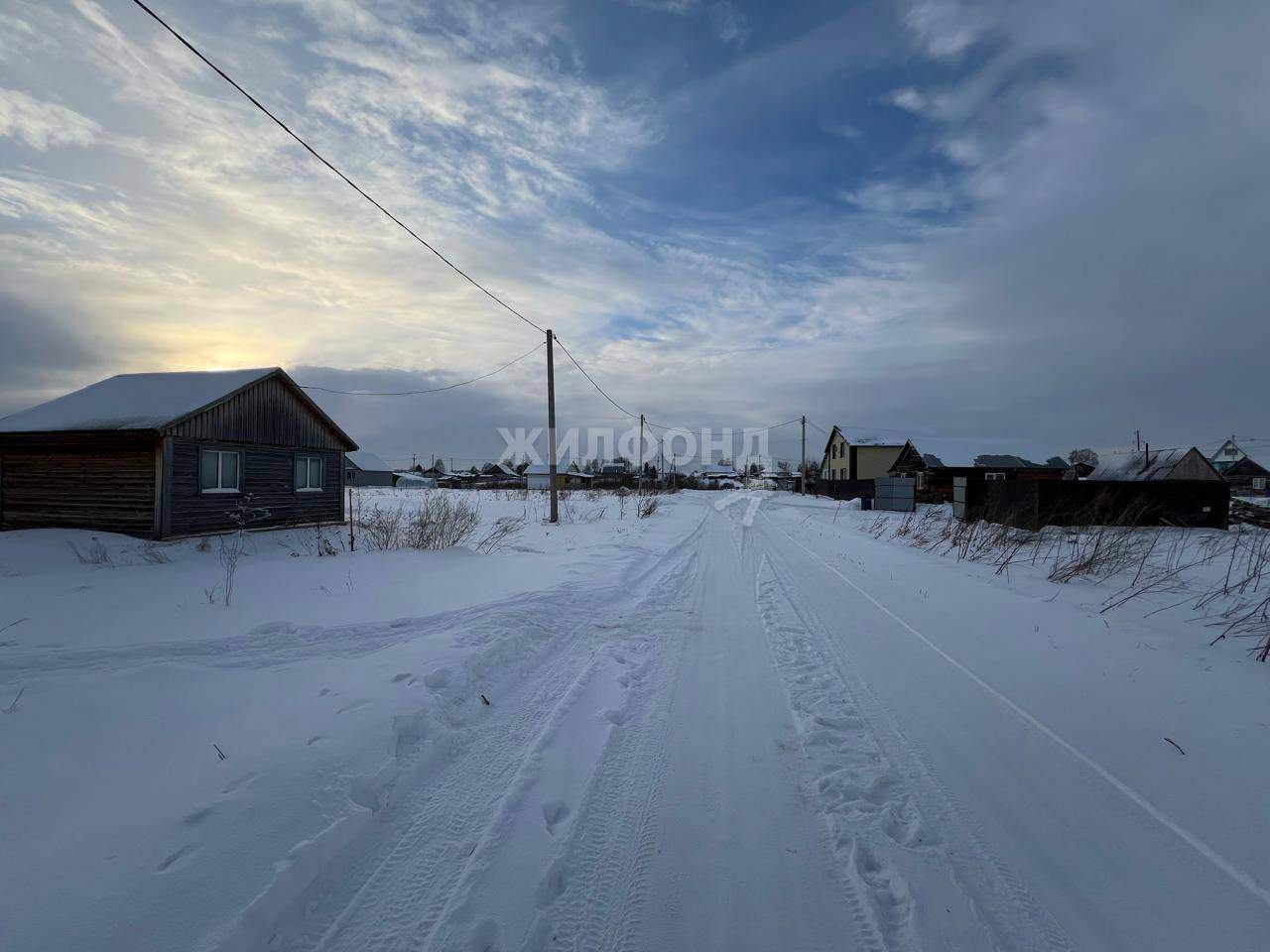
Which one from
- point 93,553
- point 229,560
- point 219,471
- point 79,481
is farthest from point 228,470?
point 229,560

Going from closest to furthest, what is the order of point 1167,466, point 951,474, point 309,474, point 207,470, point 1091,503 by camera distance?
point 207,470 → point 1091,503 → point 309,474 → point 1167,466 → point 951,474

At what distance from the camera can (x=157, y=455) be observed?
46.5 ft

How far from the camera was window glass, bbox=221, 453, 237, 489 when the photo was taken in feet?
52.6

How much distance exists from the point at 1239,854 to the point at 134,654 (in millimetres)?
7637

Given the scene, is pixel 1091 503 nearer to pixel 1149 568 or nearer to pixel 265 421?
pixel 1149 568

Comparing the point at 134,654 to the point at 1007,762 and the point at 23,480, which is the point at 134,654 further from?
the point at 23,480

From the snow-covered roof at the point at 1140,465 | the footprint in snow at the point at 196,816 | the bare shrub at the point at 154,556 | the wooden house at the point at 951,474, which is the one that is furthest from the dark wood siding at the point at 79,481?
the snow-covered roof at the point at 1140,465

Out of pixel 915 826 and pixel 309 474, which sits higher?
pixel 309 474

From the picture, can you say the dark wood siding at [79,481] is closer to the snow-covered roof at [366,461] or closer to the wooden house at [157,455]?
the wooden house at [157,455]

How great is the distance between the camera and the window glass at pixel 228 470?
632 inches

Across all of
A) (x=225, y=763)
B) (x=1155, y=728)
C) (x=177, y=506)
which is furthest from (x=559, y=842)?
(x=177, y=506)

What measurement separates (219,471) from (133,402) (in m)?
2.84

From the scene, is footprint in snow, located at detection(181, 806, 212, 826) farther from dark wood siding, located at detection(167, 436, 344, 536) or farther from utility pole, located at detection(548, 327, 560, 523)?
utility pole, located at detection(548, 327, 560, 523)

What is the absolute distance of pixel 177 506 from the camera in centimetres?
1445
